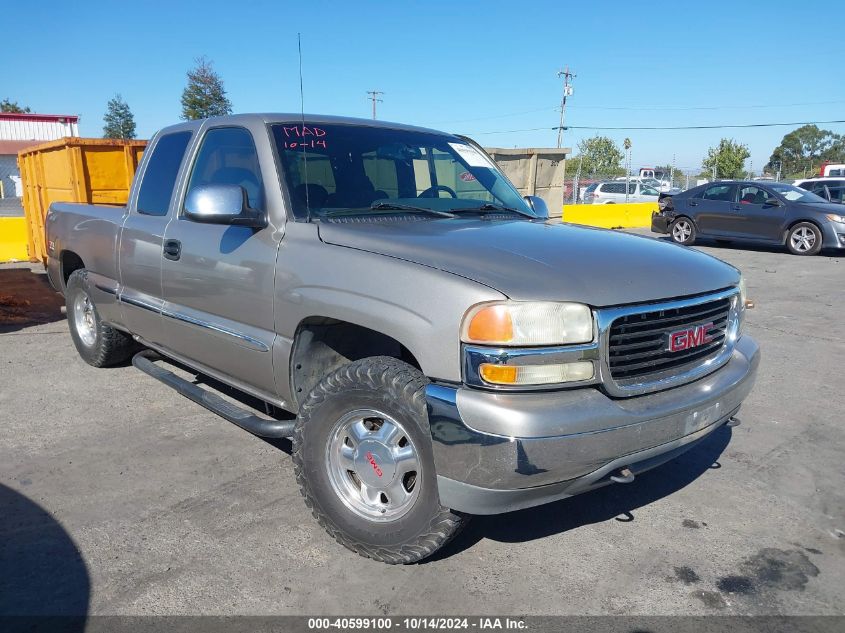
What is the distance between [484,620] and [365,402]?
93 centimetres

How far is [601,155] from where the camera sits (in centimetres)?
7644

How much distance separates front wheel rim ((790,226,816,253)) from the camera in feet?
45.0

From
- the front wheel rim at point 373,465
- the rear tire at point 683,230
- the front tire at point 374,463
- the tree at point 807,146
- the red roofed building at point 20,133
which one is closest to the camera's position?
the front tire at point 374,463

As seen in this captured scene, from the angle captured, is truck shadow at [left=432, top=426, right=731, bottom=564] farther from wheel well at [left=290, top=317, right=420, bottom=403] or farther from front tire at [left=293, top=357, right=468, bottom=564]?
wheel well at [left=290, top=317, right=420, bottom=403]

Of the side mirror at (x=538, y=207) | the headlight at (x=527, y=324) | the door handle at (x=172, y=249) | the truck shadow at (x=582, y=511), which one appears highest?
the side mirror at (x=538, y=207)

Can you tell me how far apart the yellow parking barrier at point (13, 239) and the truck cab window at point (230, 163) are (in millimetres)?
9644

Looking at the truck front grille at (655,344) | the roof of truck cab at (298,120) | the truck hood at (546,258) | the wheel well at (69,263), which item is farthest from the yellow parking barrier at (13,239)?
the truck front grille at (655,344)

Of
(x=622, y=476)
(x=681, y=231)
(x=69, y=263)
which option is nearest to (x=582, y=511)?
(x=622, y=476)

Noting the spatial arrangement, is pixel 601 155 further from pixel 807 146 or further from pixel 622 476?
pixel 622 476

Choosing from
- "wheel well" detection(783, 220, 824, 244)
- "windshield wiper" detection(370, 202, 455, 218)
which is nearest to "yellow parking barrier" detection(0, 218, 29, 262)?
"windshield wiper" detection(370, 202, 455, 218)

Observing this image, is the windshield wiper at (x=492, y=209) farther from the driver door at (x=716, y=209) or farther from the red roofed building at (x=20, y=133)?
the red roofed building at (x=20, y=133)

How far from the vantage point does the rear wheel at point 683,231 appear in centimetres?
1547

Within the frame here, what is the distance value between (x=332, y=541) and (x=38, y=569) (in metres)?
1.20

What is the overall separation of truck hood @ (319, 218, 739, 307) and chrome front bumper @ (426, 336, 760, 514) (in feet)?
1.27
